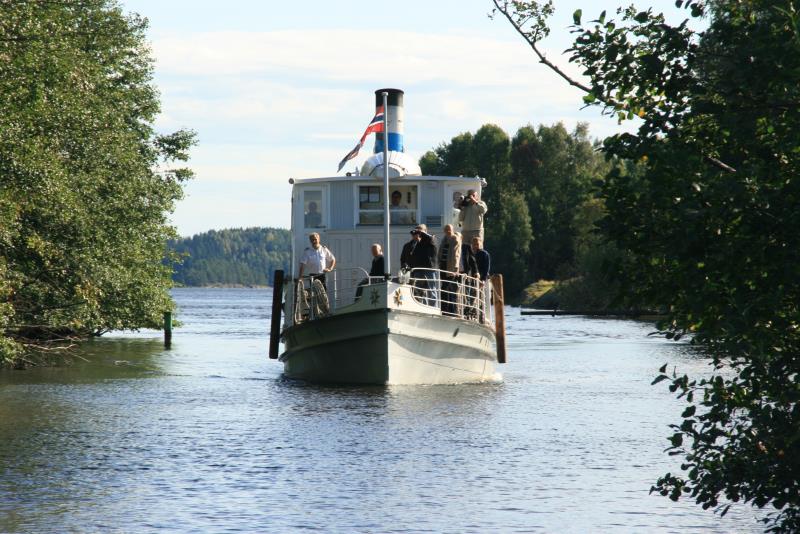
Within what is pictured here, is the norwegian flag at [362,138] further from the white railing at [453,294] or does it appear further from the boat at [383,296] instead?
the white railing at [453,294]

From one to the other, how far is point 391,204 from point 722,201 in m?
17.9

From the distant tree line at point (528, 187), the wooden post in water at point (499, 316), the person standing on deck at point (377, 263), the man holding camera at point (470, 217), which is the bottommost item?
the wooden post in water at point (499, 316)

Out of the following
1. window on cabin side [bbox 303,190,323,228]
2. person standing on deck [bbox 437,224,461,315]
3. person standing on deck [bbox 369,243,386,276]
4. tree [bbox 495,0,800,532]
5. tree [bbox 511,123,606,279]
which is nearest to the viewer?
tree [bbox 495,0,800,532]

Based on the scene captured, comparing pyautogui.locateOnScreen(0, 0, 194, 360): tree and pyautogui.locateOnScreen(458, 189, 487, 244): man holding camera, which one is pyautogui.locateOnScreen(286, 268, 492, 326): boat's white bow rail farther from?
pyautogui.locateOnScreen(0, 0, 194, 360): tree

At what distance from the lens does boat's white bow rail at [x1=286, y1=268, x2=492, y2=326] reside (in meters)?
20.0

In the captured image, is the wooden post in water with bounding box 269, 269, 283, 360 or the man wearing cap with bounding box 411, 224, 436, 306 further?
the wooden post in water with bounding box 269, 269, 283, 360

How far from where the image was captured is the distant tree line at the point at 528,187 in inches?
3738

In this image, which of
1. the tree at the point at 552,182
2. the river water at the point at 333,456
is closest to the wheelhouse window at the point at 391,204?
the river water at the point at 333,456

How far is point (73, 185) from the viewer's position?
25812mm

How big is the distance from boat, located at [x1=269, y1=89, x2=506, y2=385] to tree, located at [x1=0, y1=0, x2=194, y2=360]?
4709mm

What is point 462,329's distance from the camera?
21609 mm

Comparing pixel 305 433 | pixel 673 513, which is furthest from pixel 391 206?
pixel 673 513

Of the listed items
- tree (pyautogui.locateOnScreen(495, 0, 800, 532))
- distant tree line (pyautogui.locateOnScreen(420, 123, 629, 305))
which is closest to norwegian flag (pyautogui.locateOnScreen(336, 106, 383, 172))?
tree (pyautogui.locateOnScreen(495, 0, 800, 532))

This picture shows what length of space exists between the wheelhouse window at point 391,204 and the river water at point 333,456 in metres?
3.81
